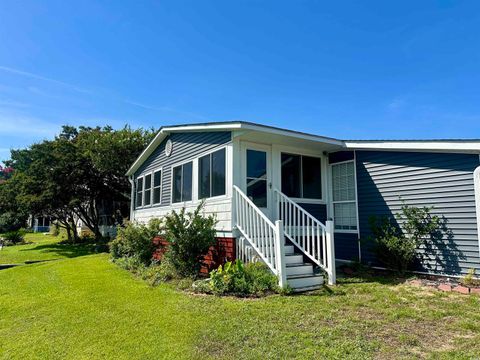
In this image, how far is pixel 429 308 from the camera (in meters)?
4.77

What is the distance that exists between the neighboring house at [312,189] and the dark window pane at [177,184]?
0.03 m

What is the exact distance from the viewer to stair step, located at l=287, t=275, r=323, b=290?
19.2ft

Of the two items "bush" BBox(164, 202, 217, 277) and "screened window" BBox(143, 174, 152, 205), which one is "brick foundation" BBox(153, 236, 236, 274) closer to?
"bush" BBox(164, 202, 217, 277)

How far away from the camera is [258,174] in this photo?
8016 mm

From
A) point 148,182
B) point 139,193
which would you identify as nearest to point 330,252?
point 148,182

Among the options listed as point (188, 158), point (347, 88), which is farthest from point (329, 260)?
point (347, 88)

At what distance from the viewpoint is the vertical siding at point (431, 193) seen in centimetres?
642

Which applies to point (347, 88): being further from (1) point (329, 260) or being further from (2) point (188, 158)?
(1) point (329, 260)

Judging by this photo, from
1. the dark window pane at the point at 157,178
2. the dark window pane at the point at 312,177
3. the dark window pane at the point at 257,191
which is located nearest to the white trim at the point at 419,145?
the dark window pane at the point at 312,177

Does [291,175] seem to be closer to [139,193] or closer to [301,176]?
[301,176]

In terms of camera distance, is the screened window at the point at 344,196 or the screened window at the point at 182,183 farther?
the screened window at the point at 182,183

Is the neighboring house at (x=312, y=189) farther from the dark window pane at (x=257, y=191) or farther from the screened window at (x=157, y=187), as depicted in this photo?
the screened window at (x=157, y=187)

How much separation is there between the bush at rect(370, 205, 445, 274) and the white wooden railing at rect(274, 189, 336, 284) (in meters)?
1.37

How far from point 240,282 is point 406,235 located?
13.5 feet
